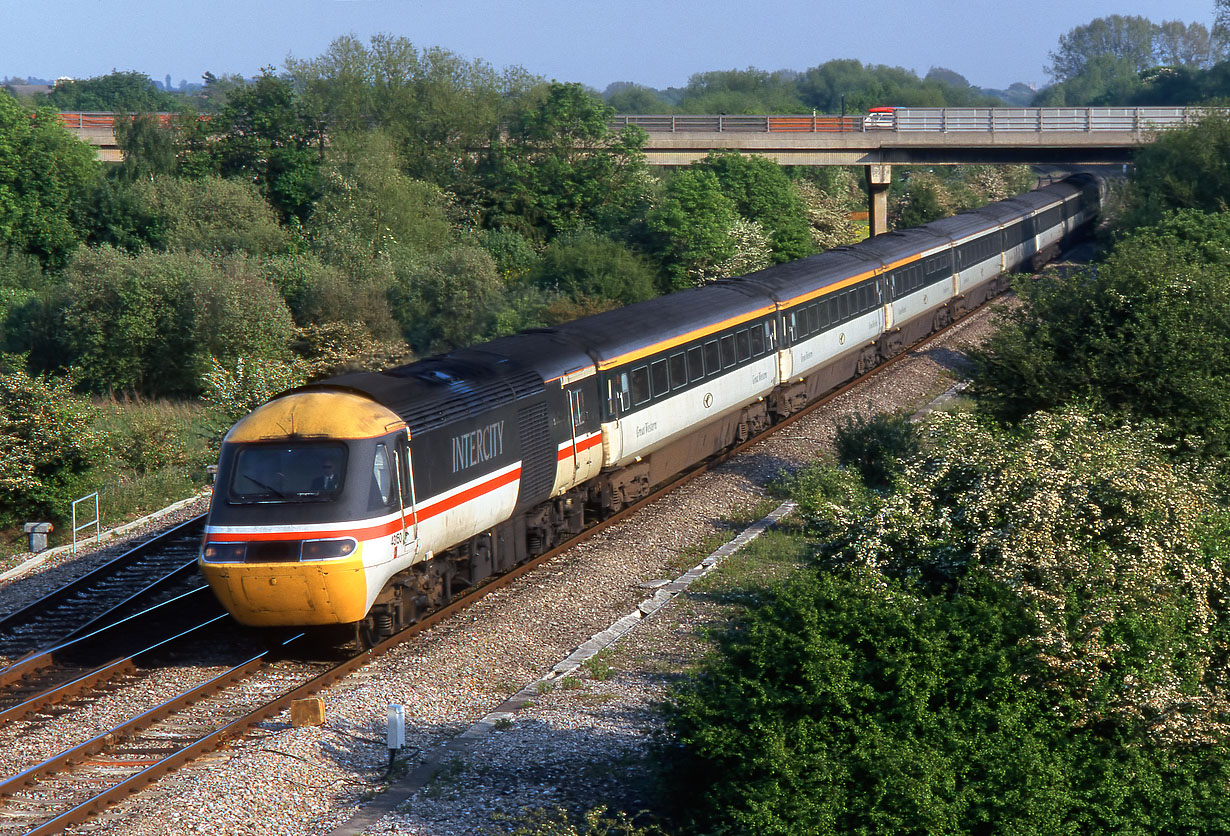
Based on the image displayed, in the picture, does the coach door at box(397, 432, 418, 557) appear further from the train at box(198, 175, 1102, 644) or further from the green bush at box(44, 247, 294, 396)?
the green bush at box(44, 247, 294, 396)

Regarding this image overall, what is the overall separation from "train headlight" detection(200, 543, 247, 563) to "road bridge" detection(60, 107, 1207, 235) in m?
42.0

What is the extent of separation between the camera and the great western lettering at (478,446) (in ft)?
46.3

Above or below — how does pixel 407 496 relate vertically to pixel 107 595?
above

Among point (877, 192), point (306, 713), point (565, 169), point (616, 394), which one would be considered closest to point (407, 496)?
point (306, 713)

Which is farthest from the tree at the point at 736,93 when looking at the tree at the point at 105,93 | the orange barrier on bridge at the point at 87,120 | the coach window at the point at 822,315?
the coach window at the point at 822,315

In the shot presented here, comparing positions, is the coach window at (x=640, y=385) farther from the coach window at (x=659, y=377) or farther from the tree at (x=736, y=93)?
the tree at (x=736, y=93)

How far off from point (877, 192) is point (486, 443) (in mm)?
40730

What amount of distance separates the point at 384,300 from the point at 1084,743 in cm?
3359

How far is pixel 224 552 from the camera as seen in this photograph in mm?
12367

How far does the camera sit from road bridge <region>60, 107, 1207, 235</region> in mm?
49375

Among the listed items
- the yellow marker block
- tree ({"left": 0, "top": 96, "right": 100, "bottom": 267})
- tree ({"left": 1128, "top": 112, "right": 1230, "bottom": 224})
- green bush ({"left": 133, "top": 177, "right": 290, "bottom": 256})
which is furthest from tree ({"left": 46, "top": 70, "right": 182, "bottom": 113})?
the yellow marker block

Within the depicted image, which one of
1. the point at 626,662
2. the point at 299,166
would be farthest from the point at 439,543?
the point at 299,166

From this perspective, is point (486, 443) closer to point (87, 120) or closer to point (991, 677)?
point (991, 677)

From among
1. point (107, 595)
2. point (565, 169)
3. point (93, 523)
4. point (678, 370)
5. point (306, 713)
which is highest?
point (565, 169)
